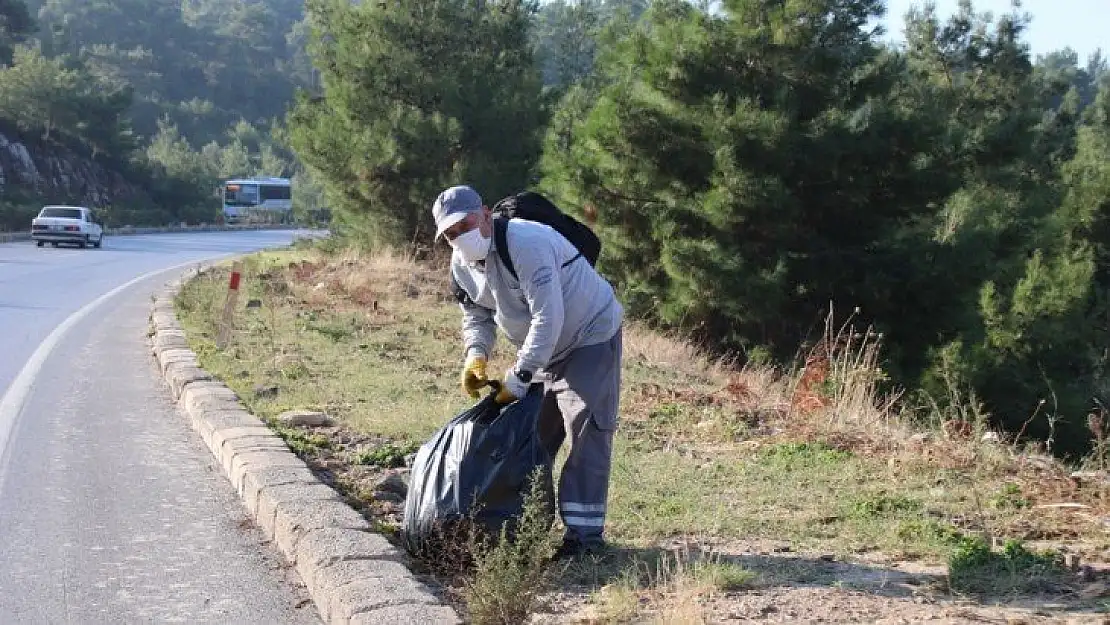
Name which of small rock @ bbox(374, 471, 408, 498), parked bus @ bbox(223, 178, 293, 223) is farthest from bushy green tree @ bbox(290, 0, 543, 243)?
parked bus @ bbox(223, 178, 293, 223)

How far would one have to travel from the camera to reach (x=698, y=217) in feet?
53.9

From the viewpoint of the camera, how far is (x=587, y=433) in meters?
5.20

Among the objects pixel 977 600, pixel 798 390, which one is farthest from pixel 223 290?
pixel 977 600

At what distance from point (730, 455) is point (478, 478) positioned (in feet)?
9.00

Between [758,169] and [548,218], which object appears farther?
[758,169]

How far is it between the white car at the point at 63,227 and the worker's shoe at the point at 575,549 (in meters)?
36.1

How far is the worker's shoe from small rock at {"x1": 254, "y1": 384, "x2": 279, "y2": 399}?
494 centimetres

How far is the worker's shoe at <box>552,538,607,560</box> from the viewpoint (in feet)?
16.8

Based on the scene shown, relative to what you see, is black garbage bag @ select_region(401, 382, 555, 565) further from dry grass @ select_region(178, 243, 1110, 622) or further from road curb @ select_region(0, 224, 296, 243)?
road curb @ select_region(0, 224, 296, 243)

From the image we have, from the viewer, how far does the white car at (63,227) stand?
3769 centimetres

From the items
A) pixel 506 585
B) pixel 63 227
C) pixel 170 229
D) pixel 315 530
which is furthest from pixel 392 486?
pixel 170 229

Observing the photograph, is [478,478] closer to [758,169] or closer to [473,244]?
[473,244]

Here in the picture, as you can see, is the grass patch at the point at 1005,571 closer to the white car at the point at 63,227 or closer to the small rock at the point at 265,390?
the small rock at the point at 265,390

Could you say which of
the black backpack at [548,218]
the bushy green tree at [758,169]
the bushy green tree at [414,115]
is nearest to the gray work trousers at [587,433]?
the black backpack at [548,218]
